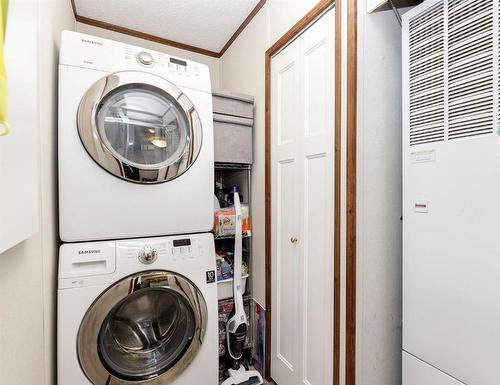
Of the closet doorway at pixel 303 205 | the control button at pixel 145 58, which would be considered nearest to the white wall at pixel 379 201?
the closet doorway at pixel 303 205

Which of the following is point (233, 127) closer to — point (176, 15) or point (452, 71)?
point (176, 15)

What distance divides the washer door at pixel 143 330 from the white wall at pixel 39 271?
174 mm

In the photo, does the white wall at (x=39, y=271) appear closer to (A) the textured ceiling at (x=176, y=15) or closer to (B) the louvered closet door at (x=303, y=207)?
(A) the textured ceiling at (x=176, y=15)

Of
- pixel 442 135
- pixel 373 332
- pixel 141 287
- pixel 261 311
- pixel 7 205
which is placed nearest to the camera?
pixel 7 205

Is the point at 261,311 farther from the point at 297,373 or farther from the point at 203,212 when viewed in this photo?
the point at 203,212

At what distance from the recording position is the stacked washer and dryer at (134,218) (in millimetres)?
1108

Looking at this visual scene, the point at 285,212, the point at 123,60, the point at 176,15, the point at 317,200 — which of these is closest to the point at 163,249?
the point at 285,212

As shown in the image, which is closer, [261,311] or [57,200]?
[57,200]

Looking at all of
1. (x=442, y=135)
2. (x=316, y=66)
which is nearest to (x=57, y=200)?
(x=316, y=66)

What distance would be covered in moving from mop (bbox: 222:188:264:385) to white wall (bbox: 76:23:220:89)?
53.7 inches

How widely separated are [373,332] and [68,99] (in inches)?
65.5

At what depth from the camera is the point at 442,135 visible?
87cm

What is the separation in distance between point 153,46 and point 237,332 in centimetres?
225

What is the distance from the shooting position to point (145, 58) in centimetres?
128
